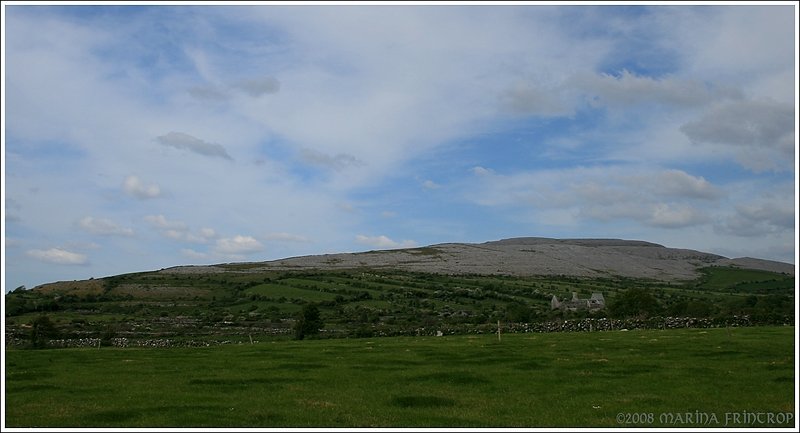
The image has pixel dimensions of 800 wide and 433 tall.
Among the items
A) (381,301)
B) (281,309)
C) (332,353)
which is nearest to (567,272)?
(381,301)

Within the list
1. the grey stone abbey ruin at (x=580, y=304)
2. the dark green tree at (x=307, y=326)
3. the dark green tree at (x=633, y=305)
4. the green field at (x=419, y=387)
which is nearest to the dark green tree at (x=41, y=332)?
the dark green tree at (x=307, y=326)

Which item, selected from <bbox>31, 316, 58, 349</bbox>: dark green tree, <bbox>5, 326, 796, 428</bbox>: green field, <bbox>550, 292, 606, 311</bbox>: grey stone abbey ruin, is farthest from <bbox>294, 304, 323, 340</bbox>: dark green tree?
<bbox>550, 292, 606, 311</bbox>: grey stone abbey ruin

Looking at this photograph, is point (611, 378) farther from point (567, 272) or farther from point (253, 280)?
point (567, 272)

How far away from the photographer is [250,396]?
25922 millimetres

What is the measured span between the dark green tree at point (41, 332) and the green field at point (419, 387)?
29.1 m

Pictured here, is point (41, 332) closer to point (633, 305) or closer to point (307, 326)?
point (307, 326)

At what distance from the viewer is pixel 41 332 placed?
77.0 meters

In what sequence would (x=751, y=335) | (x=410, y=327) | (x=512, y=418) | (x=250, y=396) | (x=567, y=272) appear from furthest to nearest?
(x=567, y=272)
(x=410, y=327)
(x=751, y=335)
(x=250, y=396)
(x=512, y=418)

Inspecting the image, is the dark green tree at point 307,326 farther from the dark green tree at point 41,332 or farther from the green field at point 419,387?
the green field at point 419,387

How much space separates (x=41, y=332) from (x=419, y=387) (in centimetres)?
6480

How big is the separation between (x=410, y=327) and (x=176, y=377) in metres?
55.1

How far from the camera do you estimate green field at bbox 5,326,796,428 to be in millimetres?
20969

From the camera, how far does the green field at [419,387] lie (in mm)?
20969

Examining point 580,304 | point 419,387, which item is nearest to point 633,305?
point 580,304
